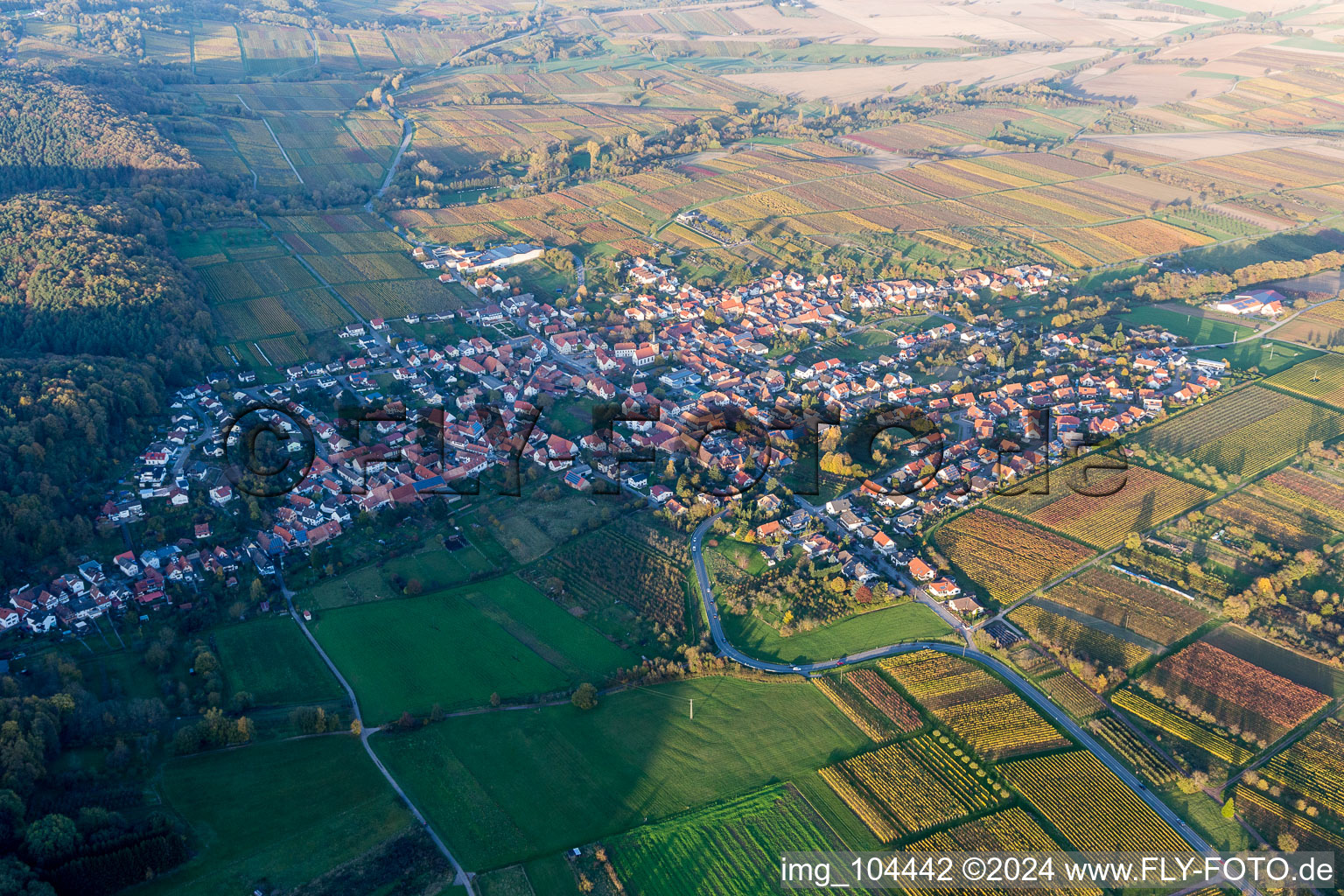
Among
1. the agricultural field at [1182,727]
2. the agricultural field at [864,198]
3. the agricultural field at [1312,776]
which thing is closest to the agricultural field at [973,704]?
the agricultural field at [1182,727]

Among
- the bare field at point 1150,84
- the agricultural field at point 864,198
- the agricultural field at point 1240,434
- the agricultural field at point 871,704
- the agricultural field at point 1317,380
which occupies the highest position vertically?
the bare field at point 1150,84

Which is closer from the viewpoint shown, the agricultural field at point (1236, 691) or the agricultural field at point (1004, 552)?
the agricultural field at point (1236, 691)

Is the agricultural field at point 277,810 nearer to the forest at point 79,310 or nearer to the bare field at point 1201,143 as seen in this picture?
the forest at point 79,310

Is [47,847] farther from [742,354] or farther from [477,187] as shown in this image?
[477,187]

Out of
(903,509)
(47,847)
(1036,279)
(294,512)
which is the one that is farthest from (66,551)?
(1036,279)

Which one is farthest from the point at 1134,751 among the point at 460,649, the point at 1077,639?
the point at 460,649

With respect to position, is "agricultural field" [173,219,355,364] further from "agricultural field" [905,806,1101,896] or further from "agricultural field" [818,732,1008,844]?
"agricultural field" [905,806,1101,896]

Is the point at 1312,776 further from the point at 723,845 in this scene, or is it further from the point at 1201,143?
the point at 1201,143

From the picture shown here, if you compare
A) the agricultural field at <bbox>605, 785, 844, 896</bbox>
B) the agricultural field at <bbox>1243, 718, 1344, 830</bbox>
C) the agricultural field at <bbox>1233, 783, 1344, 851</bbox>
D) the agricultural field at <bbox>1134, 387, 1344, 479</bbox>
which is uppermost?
the agricultural field at <bbox>1134, 387, 1344, 479</bbox>

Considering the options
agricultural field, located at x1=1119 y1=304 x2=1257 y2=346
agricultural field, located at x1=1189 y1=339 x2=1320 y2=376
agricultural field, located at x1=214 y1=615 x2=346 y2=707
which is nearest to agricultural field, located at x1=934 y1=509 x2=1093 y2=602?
agricultural field, located at x1=1189 y1=339 x2=1320 y2=376
